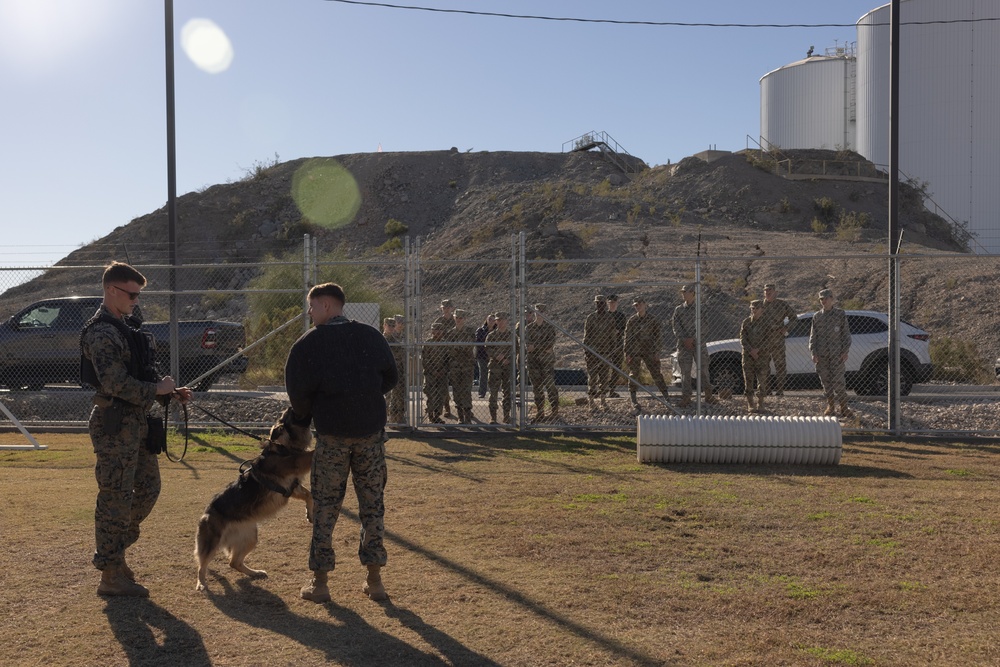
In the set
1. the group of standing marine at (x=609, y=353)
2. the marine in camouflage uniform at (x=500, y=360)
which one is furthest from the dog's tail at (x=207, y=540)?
the marine in camouflage uniform at (x=500, y=360)

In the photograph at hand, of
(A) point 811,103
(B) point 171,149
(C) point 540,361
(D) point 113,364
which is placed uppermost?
(A) point 811,103

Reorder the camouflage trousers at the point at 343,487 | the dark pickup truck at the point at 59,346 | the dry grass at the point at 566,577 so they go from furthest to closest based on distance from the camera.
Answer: the dark pickup truck at the point at 59,346, the camouflage trousers at the point at 343,487, the dry grass at the point at 566,577

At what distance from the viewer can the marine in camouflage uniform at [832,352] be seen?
42.8 ft

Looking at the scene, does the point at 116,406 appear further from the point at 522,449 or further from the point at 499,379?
the point at 499,379

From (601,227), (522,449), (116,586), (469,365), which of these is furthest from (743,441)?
(601,227)

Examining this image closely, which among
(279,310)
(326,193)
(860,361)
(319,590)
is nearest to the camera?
(319,590)

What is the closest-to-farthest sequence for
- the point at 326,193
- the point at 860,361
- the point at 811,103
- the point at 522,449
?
1. the point at 522,449
2. the point at 860,361
3. the point at 811,103
4. the point at 326,193

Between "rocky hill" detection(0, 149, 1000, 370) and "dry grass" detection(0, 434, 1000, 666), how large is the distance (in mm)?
12537

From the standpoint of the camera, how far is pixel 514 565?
6.14 metres

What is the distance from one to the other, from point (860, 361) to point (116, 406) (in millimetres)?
13066

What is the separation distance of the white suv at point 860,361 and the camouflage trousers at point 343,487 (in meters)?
10.9

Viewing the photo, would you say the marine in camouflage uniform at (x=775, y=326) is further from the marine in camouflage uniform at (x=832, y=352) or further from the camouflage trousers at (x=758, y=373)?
the marine in camouflage uniform at (x=832, y=352)

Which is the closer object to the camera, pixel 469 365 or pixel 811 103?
pixel 469 365

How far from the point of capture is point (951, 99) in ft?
118
